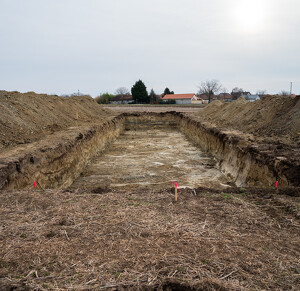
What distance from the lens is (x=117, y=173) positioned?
366 inches

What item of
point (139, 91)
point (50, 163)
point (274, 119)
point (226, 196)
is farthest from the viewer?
point (139, 91)

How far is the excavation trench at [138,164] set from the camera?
20.1 ft

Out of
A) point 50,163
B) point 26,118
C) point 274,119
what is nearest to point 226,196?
point 50,163

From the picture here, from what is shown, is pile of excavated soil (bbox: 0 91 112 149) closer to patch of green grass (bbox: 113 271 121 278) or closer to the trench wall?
the trench wall

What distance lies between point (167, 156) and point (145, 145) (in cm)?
326


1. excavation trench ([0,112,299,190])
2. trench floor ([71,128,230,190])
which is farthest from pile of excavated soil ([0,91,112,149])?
trench floor ([71,128,230,190])

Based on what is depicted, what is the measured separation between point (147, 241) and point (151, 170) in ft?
21.8

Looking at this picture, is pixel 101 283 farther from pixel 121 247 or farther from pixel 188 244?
pixel 188 244

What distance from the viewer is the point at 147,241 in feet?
9.58

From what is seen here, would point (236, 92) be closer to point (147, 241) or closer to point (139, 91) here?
point (139, 91)

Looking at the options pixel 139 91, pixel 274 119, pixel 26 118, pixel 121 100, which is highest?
pixel 139 91

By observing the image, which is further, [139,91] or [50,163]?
[139,91]

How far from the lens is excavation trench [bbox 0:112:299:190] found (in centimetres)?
611


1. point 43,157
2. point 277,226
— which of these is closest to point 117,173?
point 43,157
